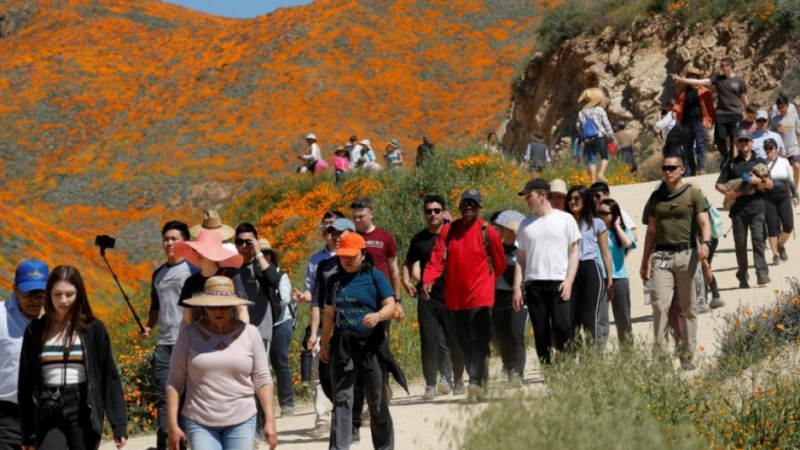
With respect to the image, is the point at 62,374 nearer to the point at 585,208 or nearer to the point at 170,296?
the point at 170,296

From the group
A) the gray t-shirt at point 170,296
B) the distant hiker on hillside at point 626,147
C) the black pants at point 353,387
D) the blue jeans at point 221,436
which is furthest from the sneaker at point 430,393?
the distant hiker on hillside at point 626,147

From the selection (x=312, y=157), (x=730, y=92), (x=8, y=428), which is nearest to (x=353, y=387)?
(x=8, y=428)

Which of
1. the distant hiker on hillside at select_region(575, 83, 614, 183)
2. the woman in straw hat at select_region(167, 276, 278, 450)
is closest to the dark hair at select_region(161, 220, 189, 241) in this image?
the woman in straw hat at select_region(167, 276, 278, 450)

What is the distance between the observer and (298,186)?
1158 inches

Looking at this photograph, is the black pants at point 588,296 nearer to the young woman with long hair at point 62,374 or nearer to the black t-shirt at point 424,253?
the black t-shirt at point 424,253

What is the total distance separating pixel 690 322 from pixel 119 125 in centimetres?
4592

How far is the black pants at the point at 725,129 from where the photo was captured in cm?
1938

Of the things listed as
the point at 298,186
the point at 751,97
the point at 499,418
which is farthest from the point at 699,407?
the point at 298,186

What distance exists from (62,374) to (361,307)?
236cm

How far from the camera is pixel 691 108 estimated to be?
1992 cm

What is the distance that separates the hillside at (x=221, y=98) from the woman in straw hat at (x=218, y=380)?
35.2 meters

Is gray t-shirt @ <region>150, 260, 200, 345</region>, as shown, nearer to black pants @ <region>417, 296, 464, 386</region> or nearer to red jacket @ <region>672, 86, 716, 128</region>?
black pants @ <region>417, 296, 464, 386</region>

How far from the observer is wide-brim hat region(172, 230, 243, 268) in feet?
26.8

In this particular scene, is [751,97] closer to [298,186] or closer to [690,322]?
[298,186]
